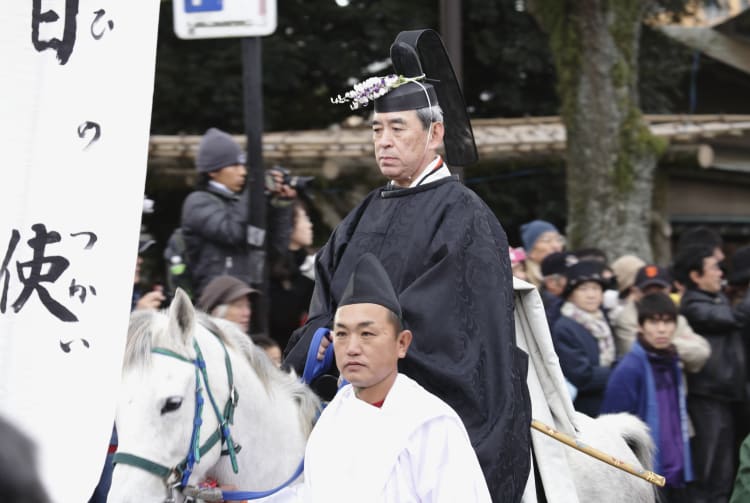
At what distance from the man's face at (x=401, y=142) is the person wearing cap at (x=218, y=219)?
2.37 meters

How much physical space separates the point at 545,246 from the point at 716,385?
1703mm

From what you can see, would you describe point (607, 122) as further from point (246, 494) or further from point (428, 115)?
point (246, 494)

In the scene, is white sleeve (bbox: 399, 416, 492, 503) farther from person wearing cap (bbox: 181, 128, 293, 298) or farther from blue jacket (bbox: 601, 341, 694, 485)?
blue jacket (bbox: 601, 341, 694, 485)

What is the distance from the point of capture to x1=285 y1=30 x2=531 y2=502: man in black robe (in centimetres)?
354

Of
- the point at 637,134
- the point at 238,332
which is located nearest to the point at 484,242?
the point at 238,332

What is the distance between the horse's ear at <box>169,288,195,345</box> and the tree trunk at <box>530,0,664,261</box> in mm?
8442

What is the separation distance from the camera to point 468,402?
139 inches

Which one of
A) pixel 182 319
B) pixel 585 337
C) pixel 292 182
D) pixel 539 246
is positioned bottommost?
pixel 585 337

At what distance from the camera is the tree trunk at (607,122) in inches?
463

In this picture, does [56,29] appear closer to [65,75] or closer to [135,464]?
[65,75]

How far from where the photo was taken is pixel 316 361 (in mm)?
4000

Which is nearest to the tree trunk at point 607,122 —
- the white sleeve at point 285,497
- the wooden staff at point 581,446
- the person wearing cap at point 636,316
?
the person wearing cap at point 636,316

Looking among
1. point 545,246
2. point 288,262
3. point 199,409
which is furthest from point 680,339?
point 199,409

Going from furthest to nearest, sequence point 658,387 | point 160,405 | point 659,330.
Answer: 1. point 658,387
2. point 659,330
3. point 160,405
